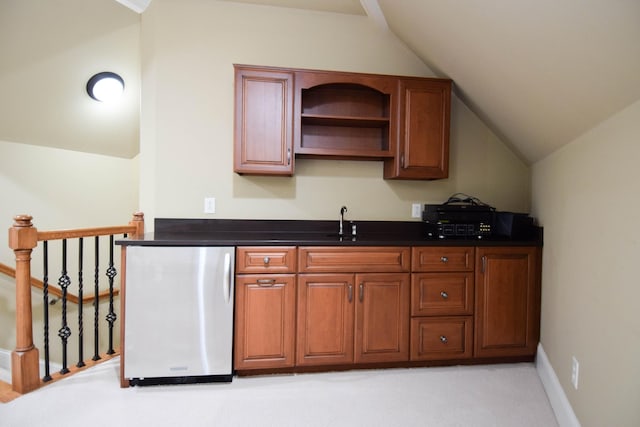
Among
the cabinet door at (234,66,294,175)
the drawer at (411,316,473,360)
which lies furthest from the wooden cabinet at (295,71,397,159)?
the drawer at (411,316,473,360)

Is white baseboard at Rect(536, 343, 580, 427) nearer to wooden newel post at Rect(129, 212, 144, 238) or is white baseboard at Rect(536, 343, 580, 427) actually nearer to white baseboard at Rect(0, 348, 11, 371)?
wooden newel post at Rect(129, 212, 144, 238)

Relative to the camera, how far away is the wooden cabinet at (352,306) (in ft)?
6.66

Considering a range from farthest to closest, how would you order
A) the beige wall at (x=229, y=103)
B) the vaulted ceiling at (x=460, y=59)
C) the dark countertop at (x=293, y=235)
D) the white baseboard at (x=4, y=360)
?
the white baseboard at (x=4, y=360) < the beige wall at (x=229, y=103) < the dark countertop at (x=293, y=235) < the vaulted ceiling at (x=460, y=59)

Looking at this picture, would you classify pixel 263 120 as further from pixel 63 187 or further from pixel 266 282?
pixel 63 187

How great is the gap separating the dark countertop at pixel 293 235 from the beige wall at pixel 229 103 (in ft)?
0.23

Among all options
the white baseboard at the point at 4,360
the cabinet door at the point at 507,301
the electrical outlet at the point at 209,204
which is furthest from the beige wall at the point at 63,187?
the cabinet door at the point at 507,301

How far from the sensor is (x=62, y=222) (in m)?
3.16

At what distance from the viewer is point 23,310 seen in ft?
5.86

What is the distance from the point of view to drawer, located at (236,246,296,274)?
1.97m

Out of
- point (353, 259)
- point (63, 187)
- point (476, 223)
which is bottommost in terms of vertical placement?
point (353, 259)

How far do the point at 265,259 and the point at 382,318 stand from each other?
87cm

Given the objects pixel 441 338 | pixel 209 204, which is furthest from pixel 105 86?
pixel 441 338

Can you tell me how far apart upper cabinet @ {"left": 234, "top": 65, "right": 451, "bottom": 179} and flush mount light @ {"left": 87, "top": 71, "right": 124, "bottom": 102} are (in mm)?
1509

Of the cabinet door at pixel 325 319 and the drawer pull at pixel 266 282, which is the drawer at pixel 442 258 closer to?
the cabinet door at pixel 325 319
